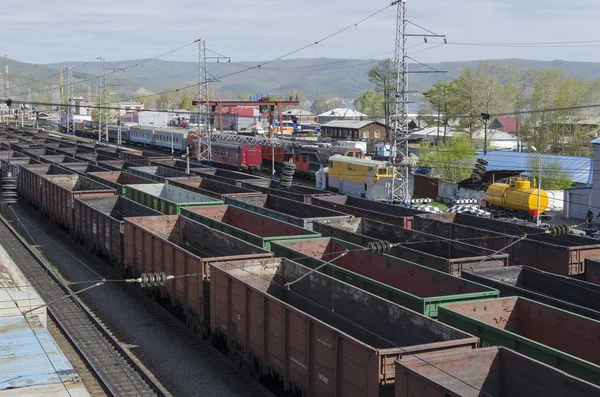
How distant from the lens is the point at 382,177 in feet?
162

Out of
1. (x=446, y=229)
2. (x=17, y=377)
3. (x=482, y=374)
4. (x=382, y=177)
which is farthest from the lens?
(x=382, y=177)

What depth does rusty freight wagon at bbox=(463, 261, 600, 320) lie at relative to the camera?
51.6 ft

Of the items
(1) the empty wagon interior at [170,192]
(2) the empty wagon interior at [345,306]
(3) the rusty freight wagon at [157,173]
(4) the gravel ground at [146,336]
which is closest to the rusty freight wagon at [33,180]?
(3) the rusty freight wagon at [157,173]

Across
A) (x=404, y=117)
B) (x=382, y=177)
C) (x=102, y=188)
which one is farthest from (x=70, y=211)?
(x=382, y=177)

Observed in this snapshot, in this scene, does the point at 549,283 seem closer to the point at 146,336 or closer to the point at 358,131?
the point at 146,336

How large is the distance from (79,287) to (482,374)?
17.7 m

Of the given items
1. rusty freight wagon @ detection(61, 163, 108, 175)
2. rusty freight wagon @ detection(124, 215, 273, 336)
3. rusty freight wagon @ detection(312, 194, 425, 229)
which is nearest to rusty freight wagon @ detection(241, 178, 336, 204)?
rusty freight wagon @ detection(312, 194, 425, 229)

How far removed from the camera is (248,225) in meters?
27.5

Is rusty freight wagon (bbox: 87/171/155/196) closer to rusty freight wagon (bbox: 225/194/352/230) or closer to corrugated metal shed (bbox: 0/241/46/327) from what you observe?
rusty freight wagon (bbox: 225/194/352/230)

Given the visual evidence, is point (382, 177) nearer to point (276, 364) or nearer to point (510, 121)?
point (276, 364)

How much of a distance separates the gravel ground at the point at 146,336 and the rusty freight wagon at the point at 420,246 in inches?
250

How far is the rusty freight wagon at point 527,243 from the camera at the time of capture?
21.2 m

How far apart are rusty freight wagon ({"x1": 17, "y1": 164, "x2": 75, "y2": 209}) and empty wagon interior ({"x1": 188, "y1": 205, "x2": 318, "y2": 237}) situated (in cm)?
1504

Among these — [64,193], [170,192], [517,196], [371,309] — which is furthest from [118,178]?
[371,309]
